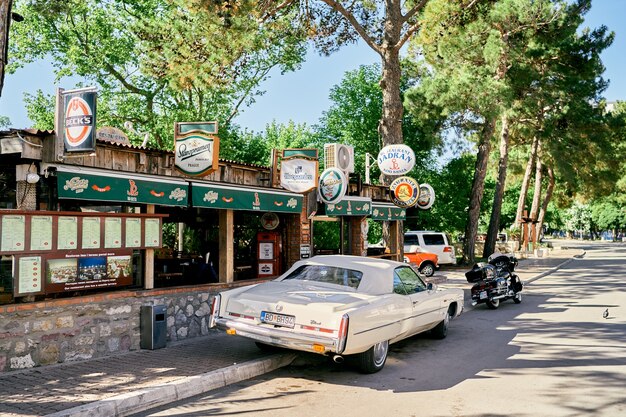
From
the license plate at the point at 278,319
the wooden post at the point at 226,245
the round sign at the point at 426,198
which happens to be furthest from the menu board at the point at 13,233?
the round sign at the point at 426,198

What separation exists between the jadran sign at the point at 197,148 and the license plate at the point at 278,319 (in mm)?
3166

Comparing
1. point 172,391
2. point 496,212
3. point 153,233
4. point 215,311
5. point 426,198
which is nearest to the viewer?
point 172,391

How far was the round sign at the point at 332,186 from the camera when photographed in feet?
42.7

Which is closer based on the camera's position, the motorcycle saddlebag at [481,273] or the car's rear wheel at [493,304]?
the car's rear wheel at [493,304]

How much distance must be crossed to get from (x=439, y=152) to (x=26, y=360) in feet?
94.9

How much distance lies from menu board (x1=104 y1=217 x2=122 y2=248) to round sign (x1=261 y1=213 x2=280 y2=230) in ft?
16.3

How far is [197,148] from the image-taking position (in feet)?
30.4

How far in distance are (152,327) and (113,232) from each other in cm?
162

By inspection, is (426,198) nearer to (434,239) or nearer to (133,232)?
(434,239)

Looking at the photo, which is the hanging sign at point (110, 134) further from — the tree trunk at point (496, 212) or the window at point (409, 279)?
the tree trunk at point (496, 212)

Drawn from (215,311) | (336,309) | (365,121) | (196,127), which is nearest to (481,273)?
(336,309)

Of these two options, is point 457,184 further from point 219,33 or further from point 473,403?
point 473,403

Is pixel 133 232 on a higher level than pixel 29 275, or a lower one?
higher

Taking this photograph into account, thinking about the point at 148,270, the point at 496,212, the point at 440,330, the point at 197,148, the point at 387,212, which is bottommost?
the point at 440,330
